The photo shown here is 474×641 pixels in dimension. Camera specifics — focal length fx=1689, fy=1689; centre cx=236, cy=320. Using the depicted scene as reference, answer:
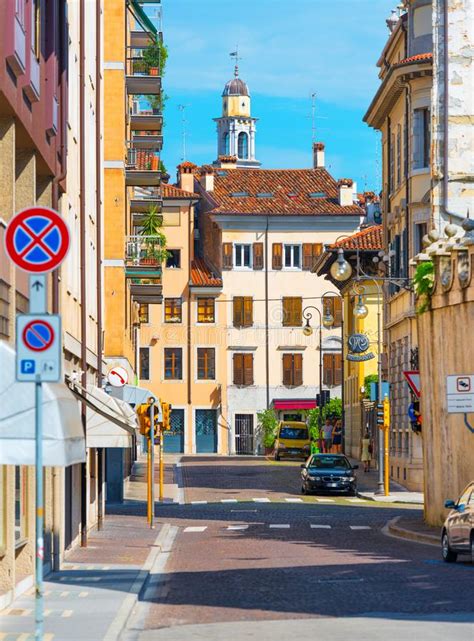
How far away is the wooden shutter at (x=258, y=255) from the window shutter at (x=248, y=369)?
5.37m

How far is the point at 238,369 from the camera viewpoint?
3880 inches

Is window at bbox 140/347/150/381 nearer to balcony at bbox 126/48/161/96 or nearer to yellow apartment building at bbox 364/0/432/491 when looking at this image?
yellow apartment building at bbox 364/0/432/491

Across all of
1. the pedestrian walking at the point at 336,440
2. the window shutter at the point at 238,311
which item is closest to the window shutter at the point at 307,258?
the window shutter at the point at 238,311

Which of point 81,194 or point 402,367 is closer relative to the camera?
point 81,194

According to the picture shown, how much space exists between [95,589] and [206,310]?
255 feet

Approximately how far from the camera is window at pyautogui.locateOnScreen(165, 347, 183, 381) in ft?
322

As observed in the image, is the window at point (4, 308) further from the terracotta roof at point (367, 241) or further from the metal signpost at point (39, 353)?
the terracotta roof at point (367, 241)

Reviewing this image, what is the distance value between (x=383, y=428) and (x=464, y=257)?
57.4 ft

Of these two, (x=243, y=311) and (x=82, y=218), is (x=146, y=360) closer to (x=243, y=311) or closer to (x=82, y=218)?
(x=243, y=311)

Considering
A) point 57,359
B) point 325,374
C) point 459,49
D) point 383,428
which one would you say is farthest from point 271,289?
point 57,359

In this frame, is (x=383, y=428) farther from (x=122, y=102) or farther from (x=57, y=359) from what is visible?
(x=57, y=359)

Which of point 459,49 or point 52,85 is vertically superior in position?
point 459,49

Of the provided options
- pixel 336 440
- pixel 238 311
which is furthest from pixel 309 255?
pixel 336 440

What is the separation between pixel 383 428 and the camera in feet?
164
